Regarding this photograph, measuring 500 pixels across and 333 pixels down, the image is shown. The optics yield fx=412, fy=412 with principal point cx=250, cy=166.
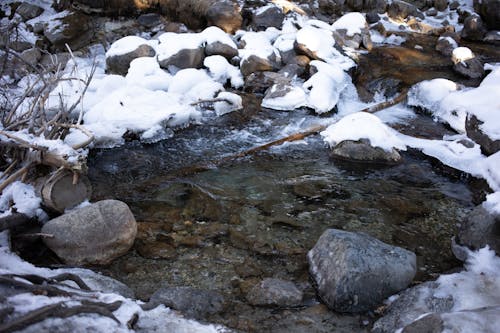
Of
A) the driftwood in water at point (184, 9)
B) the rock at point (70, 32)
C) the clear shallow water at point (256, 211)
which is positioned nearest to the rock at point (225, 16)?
the driftwood in water at point (184, 9)

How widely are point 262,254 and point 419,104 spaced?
210 inches

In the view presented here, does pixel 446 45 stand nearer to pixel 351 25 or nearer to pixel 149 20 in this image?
pixel 351 25

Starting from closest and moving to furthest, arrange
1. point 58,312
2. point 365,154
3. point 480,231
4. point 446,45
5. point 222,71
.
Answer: point 58,312 < point 480,231 < point 365,154 < point 222,71 < point 446,45

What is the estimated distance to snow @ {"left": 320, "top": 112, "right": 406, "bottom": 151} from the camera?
6.18 metres

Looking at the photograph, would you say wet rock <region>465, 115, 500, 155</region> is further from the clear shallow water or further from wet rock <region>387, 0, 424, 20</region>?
wet rock <region>387, 0, 424, 20</region>

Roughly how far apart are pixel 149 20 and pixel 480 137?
9290mm

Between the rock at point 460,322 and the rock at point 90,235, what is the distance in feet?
8.67

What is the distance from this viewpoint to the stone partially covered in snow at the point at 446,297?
3.09 meters

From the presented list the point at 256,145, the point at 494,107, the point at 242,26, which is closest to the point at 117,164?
the point at 256,145

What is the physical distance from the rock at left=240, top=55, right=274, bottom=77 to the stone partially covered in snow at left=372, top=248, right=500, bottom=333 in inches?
241

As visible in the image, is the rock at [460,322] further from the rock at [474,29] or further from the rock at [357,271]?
the rock at [474,29]

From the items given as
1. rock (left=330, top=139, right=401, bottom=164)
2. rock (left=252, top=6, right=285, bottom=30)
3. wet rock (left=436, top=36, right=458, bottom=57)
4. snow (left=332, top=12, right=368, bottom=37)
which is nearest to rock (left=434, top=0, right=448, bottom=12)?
wet rock (left=436, top=36, right=458, bottom=57)

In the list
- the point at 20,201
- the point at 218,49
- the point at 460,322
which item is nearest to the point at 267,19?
the point at 218,49

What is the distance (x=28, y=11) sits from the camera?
1153cm
